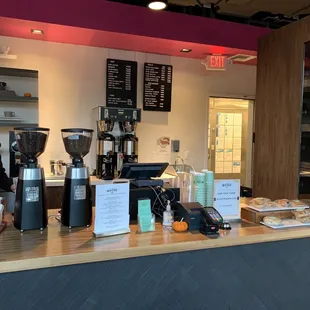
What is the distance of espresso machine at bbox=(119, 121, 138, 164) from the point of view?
12.7ft

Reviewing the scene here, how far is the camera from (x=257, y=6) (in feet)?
13.8

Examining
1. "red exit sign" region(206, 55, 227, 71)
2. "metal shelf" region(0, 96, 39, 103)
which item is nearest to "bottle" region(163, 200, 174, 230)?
"metal shelf" region(0, 96, 39, 103)

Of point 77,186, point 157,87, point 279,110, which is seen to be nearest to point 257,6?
point 157,87

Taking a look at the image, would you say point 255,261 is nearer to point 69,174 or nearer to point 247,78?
point 69,174

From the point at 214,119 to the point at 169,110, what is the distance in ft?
6.73

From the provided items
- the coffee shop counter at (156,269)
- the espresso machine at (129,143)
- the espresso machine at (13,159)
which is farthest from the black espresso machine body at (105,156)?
the coffee shop counter at (156,269)

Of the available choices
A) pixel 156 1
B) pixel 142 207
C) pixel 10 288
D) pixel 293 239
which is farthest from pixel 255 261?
pixel 156 1

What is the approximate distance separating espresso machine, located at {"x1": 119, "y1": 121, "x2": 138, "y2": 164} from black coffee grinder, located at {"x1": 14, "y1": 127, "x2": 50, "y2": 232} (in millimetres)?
2304

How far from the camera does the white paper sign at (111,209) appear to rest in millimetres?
1473

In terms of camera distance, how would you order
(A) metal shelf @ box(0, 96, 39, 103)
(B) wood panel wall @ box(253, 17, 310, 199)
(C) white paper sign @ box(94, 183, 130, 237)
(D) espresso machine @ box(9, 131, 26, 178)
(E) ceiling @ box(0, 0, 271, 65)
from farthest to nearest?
(D) espresso machine @ box(9, 131, 26, 178)
(A) metal shelf @ box(0, 96, 39, 103)
(E) ceiling @ box(0, 0, 271, 65)
(B) wood panel wall @ box(253, 17, 310, 199)
(C) white paper sign @ box(94, 183, 130, 237)

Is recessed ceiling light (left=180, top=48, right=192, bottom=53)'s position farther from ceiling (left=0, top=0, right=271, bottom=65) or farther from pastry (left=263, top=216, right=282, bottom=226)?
pastry (left=263, top=216, right=282, bottom=226)

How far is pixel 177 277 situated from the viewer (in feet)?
4.82

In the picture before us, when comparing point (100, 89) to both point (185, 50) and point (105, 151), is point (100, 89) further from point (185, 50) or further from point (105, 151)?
point (185, 50)

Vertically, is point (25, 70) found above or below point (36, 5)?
below
